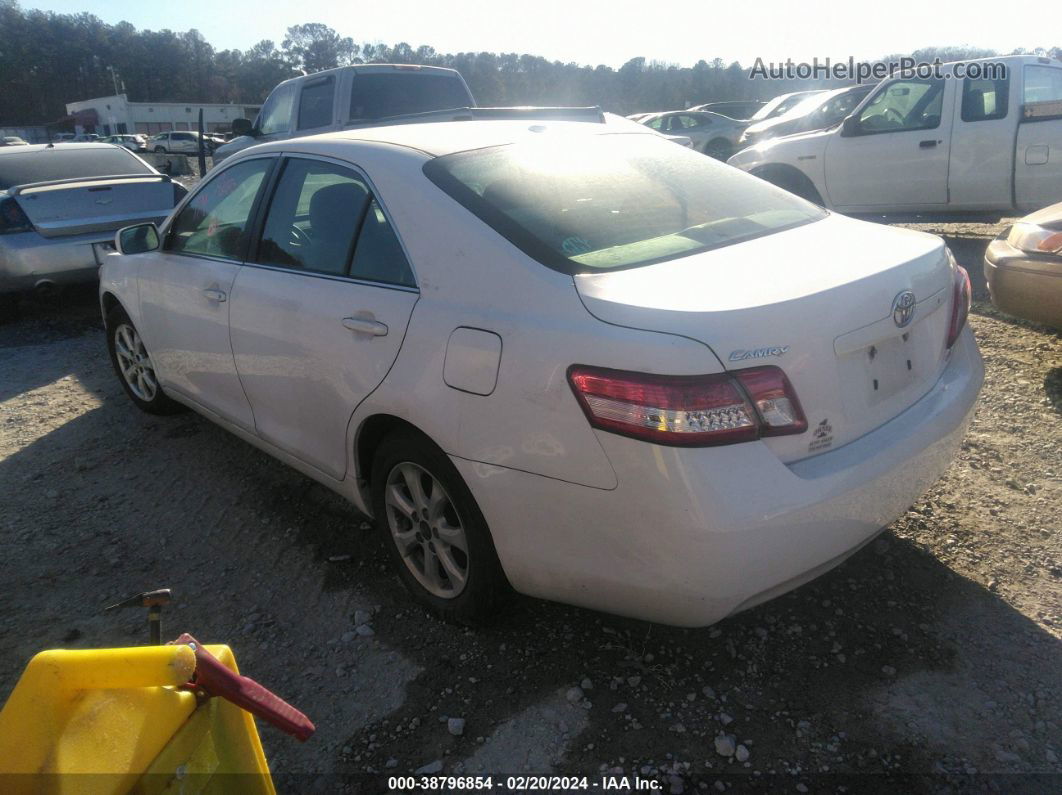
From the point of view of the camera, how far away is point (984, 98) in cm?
780

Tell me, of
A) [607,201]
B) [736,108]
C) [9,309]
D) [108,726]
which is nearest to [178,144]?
[736,108]

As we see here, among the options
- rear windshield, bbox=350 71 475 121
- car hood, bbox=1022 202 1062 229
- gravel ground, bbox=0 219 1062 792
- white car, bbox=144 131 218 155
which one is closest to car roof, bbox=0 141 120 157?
rear windshield, bbox=350 71 475 121

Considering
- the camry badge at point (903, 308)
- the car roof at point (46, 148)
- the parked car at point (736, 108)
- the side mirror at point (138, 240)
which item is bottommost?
the camry badge at point (903, 308)

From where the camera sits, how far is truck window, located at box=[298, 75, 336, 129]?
902 centimetres

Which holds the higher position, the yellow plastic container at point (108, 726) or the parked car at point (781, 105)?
the parked car at point (781, 105)

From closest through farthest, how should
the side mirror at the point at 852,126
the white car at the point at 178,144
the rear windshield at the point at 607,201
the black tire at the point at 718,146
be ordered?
the rear windshield at the point at 607,201, the side mirror at the point at 852,126, the black tire at the point at 718,146, the white car at the point at 178,144

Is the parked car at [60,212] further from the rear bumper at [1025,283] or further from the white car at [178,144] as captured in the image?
the white car at [178,144]

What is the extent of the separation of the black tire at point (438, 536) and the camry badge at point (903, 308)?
135 cm

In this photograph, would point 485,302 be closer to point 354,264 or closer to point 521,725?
point 354,264

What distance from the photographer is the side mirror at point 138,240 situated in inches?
169

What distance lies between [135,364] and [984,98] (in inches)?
303

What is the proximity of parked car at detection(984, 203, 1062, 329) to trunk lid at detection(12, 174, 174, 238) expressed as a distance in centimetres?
663

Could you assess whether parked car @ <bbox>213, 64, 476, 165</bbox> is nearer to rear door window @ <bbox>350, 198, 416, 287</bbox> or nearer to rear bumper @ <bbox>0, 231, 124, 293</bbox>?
rear bumper @ <bbox>0, 231, 124, 293</bbox>

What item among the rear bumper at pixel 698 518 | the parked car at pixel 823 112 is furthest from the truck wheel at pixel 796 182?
the rear bumper at pixel 698 518
